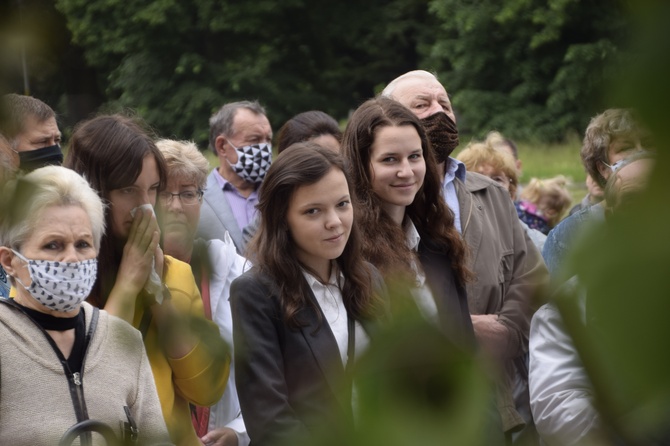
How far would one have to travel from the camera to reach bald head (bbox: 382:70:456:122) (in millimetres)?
4086

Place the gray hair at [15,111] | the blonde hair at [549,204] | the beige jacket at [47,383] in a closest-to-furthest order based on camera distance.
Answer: the gray hair at [15,111]
the beige jacket at [47,383]
the blonde hair at [549,204]

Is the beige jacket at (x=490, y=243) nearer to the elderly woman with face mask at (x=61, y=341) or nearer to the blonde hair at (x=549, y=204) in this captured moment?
the blonde hair at (x=549, y=204)

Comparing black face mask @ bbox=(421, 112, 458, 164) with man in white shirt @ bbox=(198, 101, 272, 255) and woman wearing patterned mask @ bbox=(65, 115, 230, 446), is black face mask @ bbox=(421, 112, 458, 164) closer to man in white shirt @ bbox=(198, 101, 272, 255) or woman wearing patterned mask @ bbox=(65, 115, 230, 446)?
man in white shirt @ bbox=(198, 101, 272, 255)

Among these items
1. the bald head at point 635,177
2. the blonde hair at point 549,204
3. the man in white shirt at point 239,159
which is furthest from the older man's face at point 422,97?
the bald head at point 635,177

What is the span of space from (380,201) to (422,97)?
2.63 ft

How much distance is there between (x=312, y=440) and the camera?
537mm

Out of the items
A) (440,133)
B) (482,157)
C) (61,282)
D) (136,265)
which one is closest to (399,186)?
(440,133)

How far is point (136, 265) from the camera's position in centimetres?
109

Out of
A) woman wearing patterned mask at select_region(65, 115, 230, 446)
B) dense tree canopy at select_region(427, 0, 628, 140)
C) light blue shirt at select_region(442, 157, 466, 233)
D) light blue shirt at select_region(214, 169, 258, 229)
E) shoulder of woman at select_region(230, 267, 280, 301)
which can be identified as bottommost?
light blue shirt at select_region(214, 169, 258, 229)

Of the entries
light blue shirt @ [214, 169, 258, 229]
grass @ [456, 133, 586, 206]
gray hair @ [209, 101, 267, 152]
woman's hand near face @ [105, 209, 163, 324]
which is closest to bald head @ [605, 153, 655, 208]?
grass @ [456, 133, 586, 206]

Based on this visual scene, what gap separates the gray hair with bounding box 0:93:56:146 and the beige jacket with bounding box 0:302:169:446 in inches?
58.4

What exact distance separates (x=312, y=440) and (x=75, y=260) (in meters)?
2.16

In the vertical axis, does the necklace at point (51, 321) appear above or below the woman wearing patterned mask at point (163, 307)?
below

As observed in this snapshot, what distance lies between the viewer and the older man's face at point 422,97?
13.4 ft
